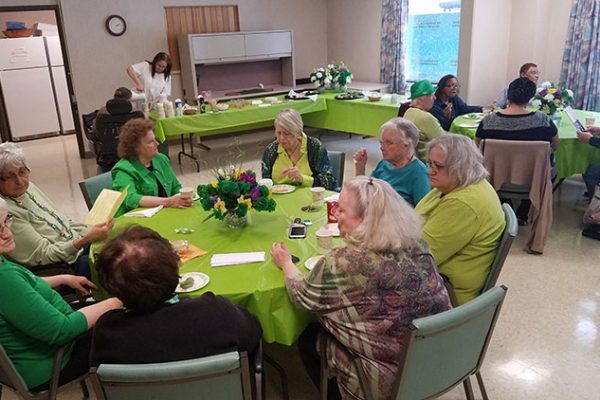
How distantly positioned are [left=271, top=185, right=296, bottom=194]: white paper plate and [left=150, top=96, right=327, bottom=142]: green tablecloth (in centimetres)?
274

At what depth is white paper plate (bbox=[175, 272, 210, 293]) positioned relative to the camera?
76.1 inches

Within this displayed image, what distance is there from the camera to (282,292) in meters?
1.92

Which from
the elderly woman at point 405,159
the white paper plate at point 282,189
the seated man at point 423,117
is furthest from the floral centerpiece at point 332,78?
the elderly woman at point 405,159

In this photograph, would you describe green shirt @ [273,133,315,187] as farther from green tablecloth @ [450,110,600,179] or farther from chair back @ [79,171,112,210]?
green tablecloth @ [450,110,600,179]

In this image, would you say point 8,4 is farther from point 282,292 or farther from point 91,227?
point 282,292

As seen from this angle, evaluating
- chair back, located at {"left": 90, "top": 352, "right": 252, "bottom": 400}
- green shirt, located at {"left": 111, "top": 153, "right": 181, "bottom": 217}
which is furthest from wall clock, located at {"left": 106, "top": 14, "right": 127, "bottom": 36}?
chair back, located at {"left": 90, "top": 352, "right": 252, "bottom": 400}

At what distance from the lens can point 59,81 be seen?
8.74 meters

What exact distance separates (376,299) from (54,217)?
6.34 feet

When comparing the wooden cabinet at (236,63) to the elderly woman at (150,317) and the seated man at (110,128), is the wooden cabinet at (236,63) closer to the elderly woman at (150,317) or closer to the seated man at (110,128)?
the seated man at (110,128)

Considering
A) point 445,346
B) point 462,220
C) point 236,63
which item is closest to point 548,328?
point 462,220

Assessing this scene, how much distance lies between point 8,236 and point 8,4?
19.7 feet

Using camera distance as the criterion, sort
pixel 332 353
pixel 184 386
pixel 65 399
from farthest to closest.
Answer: pixel 65 399
pixel 332 353
pixel 184 386

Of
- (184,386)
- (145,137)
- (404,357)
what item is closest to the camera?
(184,386)

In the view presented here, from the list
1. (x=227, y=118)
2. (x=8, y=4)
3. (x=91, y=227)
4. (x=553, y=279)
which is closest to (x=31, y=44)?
(x=8, y=4)
